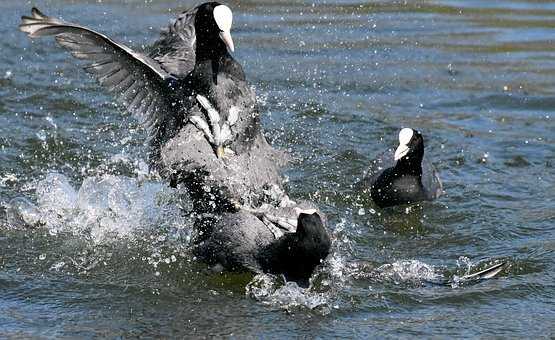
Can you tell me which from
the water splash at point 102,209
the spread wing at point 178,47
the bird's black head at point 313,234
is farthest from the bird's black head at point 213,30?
the bird's black head at point 313,234

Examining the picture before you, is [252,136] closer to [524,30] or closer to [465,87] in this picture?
[465,87]

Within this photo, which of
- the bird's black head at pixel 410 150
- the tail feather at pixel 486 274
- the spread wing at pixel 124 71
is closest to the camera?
the tail feather at pixel 486 274

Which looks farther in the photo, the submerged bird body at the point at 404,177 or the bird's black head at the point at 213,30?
the submerged bird body at the point at 404,177

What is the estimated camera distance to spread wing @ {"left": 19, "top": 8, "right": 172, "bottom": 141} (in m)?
4.72

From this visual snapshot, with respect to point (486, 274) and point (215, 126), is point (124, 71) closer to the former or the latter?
point (215, 126)

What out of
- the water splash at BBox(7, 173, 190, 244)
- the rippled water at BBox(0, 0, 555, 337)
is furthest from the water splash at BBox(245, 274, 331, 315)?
the water splash at BBox(7, 173, 190, 244)

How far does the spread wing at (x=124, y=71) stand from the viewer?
4723 millimetres

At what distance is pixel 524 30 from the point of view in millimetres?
9156

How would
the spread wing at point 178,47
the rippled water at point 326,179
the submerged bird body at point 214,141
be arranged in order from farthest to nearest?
1. the spread wing at point 178,47
2. the submerged bird body at point 214,141
3. the rippled water at point 326,179

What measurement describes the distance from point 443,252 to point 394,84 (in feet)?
9.91

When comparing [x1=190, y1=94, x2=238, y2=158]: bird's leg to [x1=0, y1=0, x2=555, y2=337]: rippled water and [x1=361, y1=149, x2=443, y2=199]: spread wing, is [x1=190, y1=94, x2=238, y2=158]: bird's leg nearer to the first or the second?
[x1=0, y1=0, x2=555, y2=337]: rippled water

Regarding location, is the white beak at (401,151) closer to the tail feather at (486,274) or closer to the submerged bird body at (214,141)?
the submerged bird body at (214,141)

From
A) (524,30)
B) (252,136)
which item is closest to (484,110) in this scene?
(524,30)

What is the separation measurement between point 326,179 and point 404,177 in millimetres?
458
